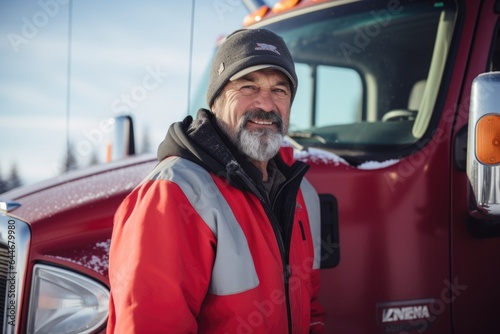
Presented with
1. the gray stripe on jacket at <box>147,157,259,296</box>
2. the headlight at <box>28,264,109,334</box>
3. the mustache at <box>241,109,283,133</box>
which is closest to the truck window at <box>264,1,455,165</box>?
the mustache at <box>241,109,283,133</box>

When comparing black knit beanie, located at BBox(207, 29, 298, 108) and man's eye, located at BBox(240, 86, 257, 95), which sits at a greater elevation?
black knit beanie, located at BBox(207, 29, 298, 108)

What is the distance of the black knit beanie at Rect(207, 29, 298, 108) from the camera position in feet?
6.36

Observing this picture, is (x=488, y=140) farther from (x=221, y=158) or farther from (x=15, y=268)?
(x=15, y=268)

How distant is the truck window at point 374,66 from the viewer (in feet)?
8.20

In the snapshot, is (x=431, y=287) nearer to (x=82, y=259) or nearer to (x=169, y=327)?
(x=169, y=327)

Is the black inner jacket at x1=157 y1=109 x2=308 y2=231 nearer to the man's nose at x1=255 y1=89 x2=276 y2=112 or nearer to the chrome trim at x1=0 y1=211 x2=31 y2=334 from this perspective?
the man's nose at x1=255 y1=89 x2=276 y2=112

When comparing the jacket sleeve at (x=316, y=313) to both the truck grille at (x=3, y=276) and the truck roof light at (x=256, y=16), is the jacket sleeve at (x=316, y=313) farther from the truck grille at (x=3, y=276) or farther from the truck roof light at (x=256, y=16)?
the truck roof light at (x=256, y=16)

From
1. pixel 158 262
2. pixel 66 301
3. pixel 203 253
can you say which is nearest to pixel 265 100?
pixel 203 253

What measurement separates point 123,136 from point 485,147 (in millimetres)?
2196

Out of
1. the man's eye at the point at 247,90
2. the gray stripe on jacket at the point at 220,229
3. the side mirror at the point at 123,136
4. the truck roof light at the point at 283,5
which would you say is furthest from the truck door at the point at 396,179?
the side mirror at the point at 123,136

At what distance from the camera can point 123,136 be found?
3.28 m

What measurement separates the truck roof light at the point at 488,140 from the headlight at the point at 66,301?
1419 millimetres

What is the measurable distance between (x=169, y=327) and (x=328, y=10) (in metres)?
1.98

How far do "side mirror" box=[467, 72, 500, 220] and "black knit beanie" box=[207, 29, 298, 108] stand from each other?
27.5 inches
